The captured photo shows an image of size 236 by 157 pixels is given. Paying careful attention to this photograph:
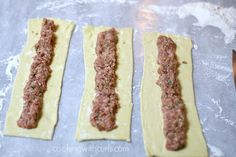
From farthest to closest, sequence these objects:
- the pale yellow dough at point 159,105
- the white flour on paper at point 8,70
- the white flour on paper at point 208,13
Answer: the white flour on paper at point 208,13 < the white flour on paper at point 8,70 < the pale yellow dough at point 159,105

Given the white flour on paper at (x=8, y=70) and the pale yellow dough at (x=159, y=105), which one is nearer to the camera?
the pale yellow dough at (x=159, y=105)

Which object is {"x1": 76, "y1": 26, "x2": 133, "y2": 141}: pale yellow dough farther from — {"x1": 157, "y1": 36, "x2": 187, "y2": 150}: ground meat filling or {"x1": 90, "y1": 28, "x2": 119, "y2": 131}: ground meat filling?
{"x1": 157, "y1": 36, "x2": 187, "y2": 150}: ground meat filling

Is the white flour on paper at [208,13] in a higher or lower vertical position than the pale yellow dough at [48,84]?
higher

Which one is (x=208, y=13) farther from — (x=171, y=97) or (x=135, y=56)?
(x=171, y=97)

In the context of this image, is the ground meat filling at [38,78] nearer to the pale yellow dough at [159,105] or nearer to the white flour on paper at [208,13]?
the pale yellow dough at [159,105]

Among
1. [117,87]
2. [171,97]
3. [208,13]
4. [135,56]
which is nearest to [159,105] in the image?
[171,97]

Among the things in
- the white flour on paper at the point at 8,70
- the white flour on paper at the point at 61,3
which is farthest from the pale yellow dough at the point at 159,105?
the white flour on paper at the point at 8,70
